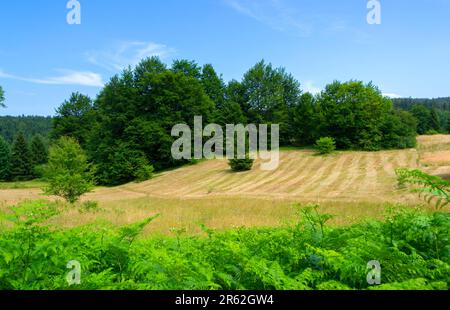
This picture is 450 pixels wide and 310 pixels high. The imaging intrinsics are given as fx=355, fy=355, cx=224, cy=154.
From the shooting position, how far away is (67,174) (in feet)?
79.3

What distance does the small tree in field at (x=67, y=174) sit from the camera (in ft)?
79.2

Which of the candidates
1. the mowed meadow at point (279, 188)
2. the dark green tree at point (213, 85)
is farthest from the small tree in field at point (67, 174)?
the dark green tree at point (213, 85)

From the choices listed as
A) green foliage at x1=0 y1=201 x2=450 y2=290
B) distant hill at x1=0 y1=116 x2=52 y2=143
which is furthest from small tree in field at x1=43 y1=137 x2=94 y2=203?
distant hill at x1=0 y1=116 x2=52 y2=143

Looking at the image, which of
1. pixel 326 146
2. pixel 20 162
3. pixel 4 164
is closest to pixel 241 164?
pixel 326 146

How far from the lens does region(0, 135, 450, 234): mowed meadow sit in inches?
762

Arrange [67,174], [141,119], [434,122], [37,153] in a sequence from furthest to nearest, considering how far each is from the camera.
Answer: [434,122]
[37,153]
[141,119]
[67,174]

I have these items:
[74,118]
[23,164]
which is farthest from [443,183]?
[23,164]

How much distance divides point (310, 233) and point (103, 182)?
2177 inches

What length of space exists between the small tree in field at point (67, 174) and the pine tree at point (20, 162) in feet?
191

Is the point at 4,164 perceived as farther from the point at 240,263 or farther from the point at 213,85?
the point at 240,263

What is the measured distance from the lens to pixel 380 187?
28.5 meters

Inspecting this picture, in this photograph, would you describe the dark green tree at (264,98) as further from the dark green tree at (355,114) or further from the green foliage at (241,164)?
the green foliage at (241,164)

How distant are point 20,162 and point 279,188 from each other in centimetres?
6402
